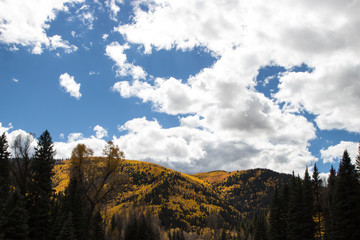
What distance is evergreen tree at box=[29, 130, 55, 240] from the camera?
3050 cm

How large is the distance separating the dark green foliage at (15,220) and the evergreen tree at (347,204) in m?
36.5

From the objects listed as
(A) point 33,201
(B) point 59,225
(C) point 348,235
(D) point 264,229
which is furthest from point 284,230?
(A) point 33,201

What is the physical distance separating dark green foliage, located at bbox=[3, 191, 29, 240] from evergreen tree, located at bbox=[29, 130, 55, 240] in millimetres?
6025

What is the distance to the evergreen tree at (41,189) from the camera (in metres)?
30.5

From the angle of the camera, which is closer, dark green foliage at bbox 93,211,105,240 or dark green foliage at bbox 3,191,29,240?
dark green foliage at bbox 3,191,29,240

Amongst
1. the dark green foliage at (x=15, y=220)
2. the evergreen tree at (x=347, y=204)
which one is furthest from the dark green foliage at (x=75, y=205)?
the evergreen tree at (x=347, y=204)

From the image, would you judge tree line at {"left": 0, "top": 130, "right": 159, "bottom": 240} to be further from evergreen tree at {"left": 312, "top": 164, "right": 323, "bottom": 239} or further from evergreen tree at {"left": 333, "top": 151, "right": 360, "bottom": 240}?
evergreen tree at {"left": 312, "top": 164, "right": 323, "bottom": 239}

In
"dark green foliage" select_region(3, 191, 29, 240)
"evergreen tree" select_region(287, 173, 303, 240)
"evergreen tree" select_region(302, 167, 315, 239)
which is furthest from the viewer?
"evergreen tree" select_region(287, 173, 303, 240)

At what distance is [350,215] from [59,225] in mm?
36290

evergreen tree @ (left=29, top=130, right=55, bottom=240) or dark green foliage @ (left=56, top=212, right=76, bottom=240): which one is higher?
evergreen tree @ (left=29, top=130, right=55, bottom=240)

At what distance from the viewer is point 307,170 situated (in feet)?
180

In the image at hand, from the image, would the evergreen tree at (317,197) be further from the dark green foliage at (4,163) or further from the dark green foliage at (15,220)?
the dark green foliage at (4,163)

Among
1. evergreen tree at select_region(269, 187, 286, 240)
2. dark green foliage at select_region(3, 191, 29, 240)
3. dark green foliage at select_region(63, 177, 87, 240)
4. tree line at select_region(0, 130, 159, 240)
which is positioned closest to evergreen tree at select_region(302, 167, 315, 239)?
evergreen tree at select_region(269, 187, 286, 240)

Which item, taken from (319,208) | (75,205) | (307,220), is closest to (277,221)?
(319,208)
